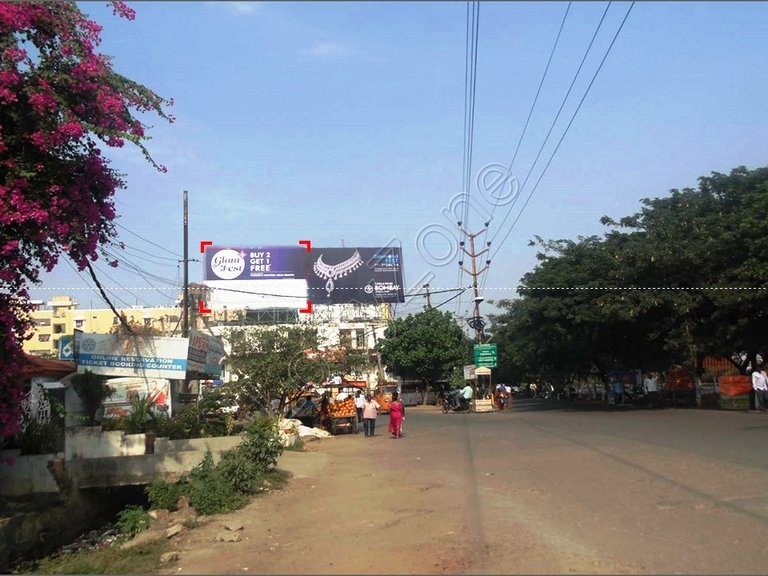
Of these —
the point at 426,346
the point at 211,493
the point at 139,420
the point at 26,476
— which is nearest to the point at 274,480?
the point at 211,493

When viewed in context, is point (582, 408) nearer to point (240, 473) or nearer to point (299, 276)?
point (299, 276)

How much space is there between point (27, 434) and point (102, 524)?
275cm

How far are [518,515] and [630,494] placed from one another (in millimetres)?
2104

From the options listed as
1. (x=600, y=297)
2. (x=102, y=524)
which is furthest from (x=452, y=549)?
(x=600, y=297)

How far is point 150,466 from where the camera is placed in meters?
14.2

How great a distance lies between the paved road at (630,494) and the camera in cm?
678

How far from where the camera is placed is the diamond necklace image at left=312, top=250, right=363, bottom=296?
49.8 metres

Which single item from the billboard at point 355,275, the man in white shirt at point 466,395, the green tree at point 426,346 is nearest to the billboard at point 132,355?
the man in white shirt at point 466,395

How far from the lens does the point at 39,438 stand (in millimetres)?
13383

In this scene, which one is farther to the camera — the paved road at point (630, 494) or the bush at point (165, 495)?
the bush at point (165, 495)

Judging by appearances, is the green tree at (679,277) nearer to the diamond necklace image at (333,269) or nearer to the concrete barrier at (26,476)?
the diamond necklace image at (333,269)

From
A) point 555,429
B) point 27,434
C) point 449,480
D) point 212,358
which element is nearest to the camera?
point 449,480

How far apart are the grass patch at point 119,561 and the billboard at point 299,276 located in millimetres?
37734

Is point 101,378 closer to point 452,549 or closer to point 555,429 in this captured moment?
point 452,549
